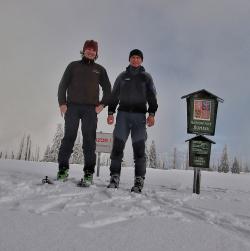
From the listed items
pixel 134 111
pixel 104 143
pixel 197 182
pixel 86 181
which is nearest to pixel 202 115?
pixel 197 182

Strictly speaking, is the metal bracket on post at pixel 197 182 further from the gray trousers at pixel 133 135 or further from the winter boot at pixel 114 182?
the winter boot at pixel 114 182

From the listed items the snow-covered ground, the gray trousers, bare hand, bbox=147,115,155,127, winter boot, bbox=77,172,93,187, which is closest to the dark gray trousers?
winter boot, bbox=77,172,93,187

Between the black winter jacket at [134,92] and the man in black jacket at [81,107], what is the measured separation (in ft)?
0.88

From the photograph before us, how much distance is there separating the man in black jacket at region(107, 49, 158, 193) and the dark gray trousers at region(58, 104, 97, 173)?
14.2 inches

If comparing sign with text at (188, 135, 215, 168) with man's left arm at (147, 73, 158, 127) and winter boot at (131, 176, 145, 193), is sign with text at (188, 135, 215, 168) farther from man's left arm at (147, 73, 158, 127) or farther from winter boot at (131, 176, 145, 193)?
winter boot at (131, 176, 145, 193)

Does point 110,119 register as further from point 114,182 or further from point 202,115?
point 202,115

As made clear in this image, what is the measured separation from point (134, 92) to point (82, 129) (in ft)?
3.83

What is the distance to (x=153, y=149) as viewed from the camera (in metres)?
69.7

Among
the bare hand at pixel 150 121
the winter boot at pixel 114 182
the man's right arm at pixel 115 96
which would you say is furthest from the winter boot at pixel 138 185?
the man's right arm at pixel 115 96

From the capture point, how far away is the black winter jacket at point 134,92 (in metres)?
6.18

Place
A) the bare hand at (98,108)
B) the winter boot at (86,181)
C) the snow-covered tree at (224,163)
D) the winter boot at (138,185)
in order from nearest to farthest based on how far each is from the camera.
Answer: the winter boot at (86,181) < the winter boot at (138,185) < the bare hand at (98,108) < the snow-covered tree at (224,163)

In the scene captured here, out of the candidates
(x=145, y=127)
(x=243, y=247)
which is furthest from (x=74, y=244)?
(x=145, y=127)

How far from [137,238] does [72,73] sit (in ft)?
14.8

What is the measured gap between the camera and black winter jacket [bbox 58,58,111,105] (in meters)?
6.27
